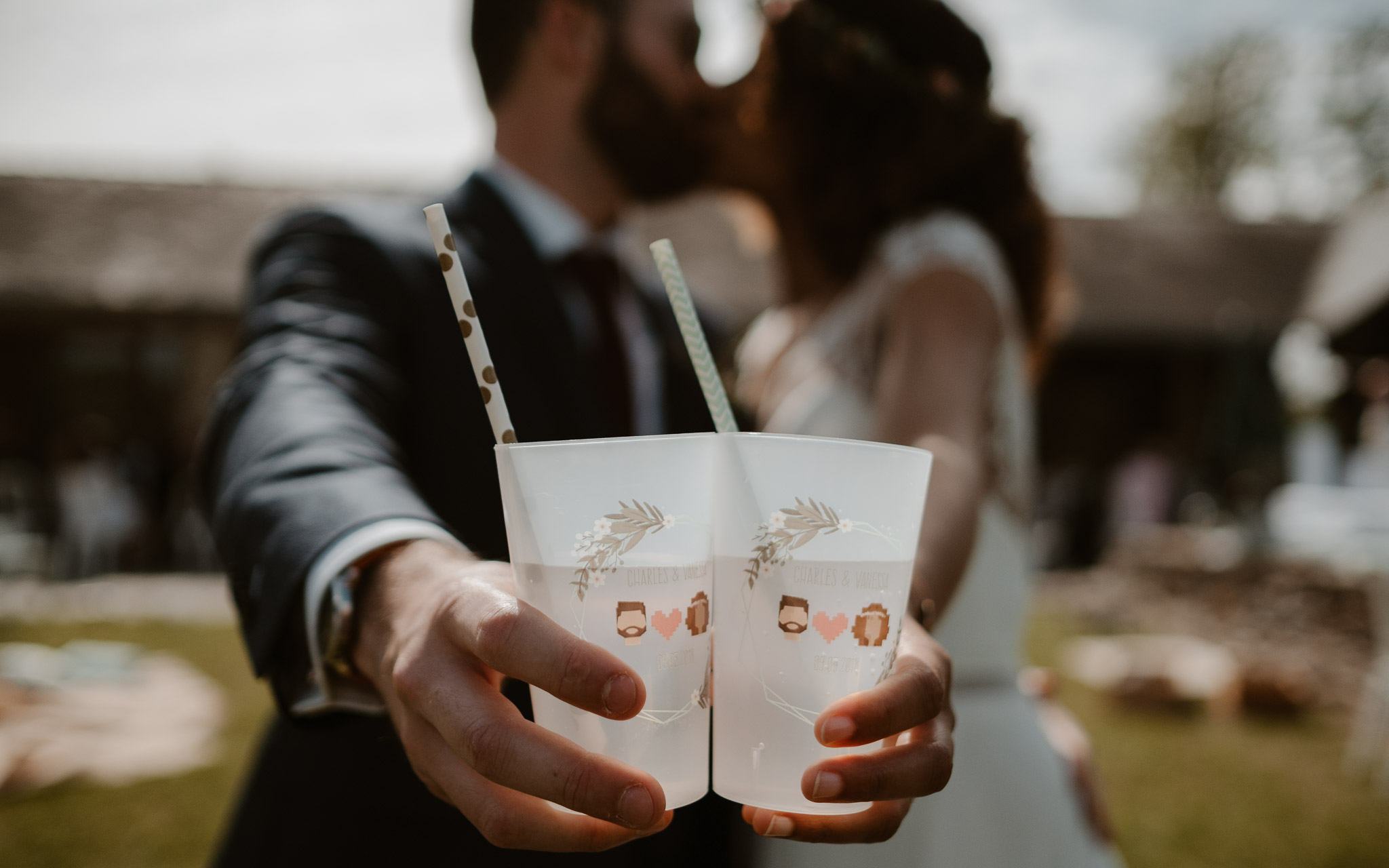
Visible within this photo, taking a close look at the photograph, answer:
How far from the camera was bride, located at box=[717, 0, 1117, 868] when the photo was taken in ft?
5.70

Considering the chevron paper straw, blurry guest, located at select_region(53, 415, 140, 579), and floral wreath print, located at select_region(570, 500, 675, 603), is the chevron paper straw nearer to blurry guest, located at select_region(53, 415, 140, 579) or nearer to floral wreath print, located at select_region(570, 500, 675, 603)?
floral wreath print, located at select_region(570, 500, 675, 603)

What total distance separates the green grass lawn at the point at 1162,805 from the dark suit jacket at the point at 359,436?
3.36 m

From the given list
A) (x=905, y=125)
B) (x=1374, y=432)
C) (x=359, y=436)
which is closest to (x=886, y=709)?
(x=359, y=436)

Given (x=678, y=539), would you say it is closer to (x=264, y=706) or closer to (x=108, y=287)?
(x=264, y=706)

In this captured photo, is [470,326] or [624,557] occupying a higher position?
[470,326]

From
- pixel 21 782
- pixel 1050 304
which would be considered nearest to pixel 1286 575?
pixel 1050 304

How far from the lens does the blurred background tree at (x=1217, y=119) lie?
25.4 metres

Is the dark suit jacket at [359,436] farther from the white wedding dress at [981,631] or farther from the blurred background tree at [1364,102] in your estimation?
the blurred background tree at [1364,102]

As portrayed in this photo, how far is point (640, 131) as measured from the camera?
2.31 meters

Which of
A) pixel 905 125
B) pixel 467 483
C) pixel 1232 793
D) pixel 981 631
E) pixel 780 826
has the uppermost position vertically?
pixel 905 125

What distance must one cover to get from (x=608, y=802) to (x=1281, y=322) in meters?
19.1

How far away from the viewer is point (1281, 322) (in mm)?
16062

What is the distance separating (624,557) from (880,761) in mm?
332

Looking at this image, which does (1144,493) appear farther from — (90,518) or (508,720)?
(90,518)
